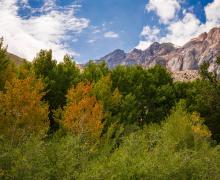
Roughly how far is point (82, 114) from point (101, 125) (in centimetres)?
212

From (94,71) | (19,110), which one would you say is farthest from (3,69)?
(94,71)

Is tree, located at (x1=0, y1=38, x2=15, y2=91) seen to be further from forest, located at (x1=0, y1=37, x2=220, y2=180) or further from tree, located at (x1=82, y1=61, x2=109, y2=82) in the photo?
tree, located at (x1=82, y1=61, x2=109, y2=82)

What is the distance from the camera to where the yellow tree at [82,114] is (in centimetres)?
4081

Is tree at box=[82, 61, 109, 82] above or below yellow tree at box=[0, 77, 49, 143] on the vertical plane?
above

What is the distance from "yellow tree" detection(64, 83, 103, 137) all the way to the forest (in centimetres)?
10

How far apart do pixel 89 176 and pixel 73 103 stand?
22077mm

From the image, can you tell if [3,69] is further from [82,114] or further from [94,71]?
[94,71]

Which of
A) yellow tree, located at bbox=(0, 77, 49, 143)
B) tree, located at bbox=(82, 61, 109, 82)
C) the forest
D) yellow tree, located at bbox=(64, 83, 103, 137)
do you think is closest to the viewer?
the forest

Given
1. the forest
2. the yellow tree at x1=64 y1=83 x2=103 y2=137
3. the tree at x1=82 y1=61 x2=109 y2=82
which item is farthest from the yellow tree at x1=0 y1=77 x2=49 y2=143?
the tree at x1=82 y1=61 x2=109 y2=82

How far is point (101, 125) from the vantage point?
139 feet

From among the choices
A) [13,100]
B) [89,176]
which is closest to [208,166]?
[89,176]

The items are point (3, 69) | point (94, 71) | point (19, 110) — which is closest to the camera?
point (19, 110)

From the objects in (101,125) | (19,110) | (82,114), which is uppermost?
(82,114)

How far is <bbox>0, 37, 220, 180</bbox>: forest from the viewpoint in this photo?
2253cm
